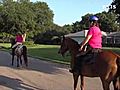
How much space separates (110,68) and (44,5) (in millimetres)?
103370

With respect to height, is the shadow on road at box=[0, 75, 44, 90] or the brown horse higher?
the brown horse

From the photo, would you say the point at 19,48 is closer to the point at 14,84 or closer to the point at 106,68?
the point at 14,84

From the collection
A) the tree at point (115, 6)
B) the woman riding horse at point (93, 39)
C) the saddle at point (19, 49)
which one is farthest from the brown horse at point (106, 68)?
the tree at point (115, 6)

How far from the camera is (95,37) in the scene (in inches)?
408

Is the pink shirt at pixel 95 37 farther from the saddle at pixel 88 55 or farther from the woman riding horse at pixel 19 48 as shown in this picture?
the woman riding horse at pixel 19 48

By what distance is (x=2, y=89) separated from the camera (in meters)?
12.2

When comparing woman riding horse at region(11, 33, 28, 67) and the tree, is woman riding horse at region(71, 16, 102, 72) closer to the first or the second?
woman riding horse at region(11, 33, 28, 67)

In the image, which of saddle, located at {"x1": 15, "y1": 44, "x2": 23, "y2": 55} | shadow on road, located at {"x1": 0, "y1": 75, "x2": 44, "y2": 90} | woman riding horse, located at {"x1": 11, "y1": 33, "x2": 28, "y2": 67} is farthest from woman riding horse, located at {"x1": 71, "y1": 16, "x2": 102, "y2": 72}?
saddle, located at {"x1": 15, "y1": 44, "x2": 23, "y2": 55}

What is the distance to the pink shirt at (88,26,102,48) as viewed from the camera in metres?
10.2

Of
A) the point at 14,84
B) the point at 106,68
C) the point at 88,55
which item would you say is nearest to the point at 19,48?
the point at 14,84

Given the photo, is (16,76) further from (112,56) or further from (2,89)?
(112,56)

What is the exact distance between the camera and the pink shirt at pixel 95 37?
10.2m

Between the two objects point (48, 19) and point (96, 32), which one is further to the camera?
point (48, 19)

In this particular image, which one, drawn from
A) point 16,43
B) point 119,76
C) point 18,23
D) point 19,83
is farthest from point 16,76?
point 18,23
